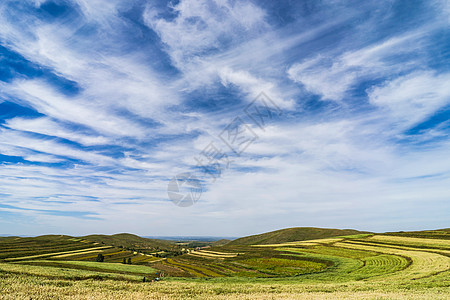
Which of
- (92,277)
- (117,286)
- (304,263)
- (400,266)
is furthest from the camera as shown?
(304,263)

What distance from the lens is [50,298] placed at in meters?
20.2

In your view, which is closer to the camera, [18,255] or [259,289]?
[259,289]

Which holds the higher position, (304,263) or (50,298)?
(50,298)

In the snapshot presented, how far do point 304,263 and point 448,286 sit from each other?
4064cm

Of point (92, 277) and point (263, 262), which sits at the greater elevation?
point (92, 277)

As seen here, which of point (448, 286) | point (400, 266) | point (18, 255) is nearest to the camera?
point (448, 286)

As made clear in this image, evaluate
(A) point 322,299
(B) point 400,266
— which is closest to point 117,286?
(A) point 322,299

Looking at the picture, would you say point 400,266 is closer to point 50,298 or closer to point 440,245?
point 440,245

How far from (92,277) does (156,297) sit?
2095 cm

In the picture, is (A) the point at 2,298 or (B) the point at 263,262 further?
(B) the point at 263,262

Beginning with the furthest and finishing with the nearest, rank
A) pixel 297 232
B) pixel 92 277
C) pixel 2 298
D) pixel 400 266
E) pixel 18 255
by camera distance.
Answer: pixel 297 232
pixel 18 255
pixel 400 266
pixel 92 277
pixel 2 298

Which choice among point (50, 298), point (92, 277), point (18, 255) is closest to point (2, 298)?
point (50, 298)

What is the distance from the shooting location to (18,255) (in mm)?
84312

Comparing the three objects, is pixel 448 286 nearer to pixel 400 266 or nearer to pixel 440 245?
pixel 400 266
